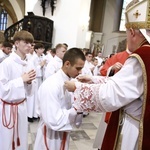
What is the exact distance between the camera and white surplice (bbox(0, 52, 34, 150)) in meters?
2.50

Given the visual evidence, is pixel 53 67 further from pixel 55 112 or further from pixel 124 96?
→ pixel 124 96

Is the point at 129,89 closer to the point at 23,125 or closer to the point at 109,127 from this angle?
the point at 109,127

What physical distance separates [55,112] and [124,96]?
2.25 ft

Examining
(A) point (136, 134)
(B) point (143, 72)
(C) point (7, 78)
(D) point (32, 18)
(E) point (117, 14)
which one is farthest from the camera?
(E) point (117, 14)

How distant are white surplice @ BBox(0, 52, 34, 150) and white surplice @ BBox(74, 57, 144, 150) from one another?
1170 millimetres

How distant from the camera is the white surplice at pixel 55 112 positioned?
1843 mm

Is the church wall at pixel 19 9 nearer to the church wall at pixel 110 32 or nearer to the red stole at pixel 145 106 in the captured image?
the church wall at pixel 110 32

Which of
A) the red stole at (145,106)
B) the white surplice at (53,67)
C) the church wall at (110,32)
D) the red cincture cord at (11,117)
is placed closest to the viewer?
the red stole at (145,106)

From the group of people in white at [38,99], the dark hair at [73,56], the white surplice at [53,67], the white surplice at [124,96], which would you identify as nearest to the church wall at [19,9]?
the white surplice at [53,67]

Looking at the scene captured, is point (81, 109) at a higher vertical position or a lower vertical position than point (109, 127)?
higher

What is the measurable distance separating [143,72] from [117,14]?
13479mm

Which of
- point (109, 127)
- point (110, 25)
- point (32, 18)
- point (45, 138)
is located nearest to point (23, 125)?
point (45, 138)

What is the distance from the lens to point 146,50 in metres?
1.38

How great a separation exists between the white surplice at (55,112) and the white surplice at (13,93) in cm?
62
